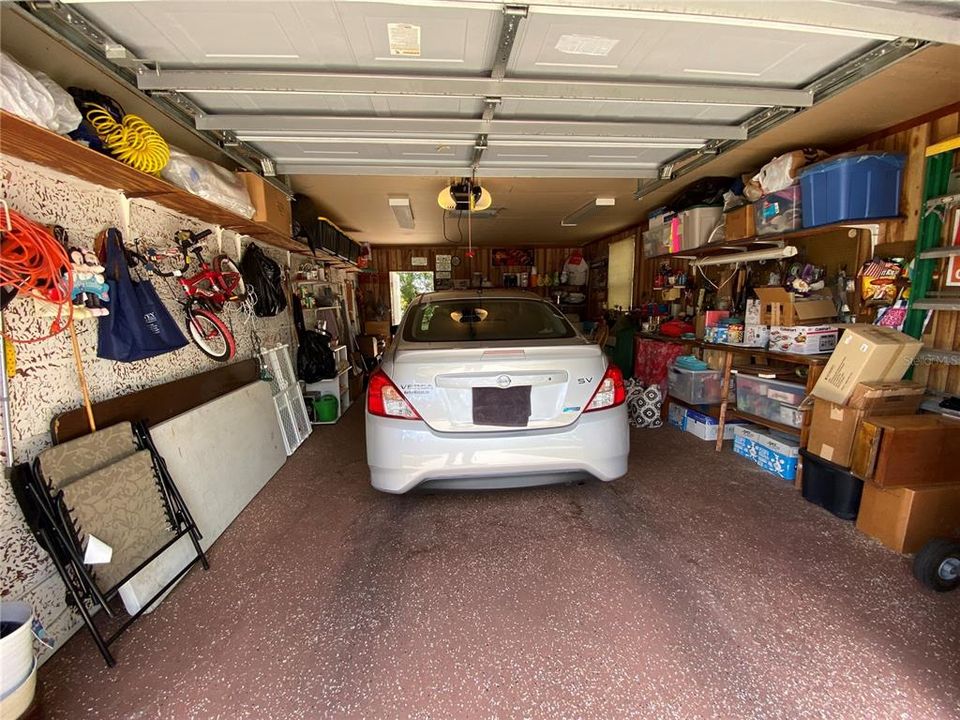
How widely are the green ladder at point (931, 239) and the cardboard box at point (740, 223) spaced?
0.94 m

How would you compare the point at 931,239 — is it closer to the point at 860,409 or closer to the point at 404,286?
the point at 860,409

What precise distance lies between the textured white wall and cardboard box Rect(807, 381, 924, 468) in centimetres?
385

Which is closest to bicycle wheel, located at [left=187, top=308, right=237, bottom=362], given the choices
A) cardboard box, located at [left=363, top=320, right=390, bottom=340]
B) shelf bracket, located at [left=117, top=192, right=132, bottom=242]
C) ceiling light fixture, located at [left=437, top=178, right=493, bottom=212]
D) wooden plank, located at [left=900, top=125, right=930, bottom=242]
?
shelf bracket, located at [left=117, top=192, right=132, bottom=242]

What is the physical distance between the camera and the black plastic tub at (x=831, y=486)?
7.60 feet

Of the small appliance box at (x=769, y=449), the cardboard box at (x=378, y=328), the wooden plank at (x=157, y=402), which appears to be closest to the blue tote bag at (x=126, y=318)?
the wooden plank at (x=157, y=402)

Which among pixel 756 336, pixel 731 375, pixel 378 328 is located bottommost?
pixel 731 375

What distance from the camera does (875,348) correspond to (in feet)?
7.50

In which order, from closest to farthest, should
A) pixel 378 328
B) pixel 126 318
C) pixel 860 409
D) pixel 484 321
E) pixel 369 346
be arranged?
Answer: pixel 126 318, pixel 860 409, pixel 484 321, pixel 369 346, pixel 378 328

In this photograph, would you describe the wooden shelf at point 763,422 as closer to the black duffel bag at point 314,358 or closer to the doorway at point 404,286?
the black duffel bag at point 314,358

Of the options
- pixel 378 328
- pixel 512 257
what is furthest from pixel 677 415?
pixel 378 328

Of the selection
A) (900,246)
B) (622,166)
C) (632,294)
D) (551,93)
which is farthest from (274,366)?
(632,294)

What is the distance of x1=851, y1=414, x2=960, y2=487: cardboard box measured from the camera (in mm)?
2070

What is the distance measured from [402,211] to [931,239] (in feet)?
15.3

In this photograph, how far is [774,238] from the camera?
304 cm
